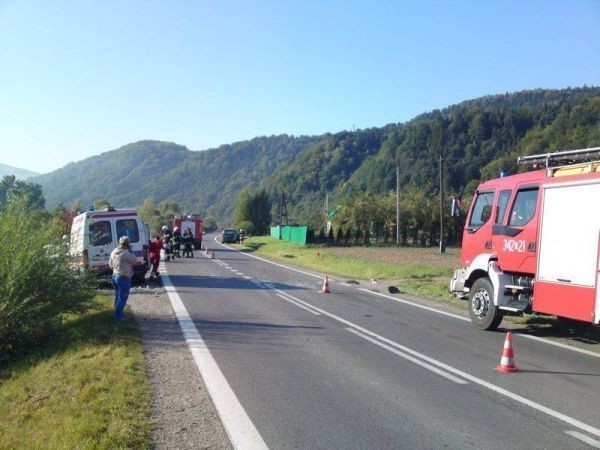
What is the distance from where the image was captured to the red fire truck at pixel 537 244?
873 cm

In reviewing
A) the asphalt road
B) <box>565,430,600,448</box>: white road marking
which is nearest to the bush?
the asphalt road

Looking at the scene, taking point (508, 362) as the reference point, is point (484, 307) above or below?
above

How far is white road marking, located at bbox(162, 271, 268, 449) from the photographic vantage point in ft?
16.5

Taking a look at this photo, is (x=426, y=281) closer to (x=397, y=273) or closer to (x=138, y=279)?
(x=397, y=273)

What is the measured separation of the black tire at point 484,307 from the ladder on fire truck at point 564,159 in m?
2.44

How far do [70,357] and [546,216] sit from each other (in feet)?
26.2

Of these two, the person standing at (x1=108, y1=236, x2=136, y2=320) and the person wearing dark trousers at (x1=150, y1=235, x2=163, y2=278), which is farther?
the person wearing dark trousers at (x1=150, y1=235, x2=163, y2=278)

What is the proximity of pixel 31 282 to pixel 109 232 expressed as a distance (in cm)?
761

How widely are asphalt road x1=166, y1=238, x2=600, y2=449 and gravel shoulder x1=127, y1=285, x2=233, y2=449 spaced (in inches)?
9.1

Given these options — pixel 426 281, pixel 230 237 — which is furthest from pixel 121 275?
pixel 230 237

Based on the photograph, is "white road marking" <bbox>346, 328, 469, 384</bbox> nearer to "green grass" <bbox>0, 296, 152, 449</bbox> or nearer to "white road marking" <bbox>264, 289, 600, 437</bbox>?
"white road marking" <bbox>264, 289, 600, 437</bbox>

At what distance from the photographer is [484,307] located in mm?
11148

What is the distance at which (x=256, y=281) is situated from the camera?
68.6ft

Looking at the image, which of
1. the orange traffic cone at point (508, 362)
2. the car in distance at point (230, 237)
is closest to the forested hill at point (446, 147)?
the orange traffic cone at point (508, 362)
